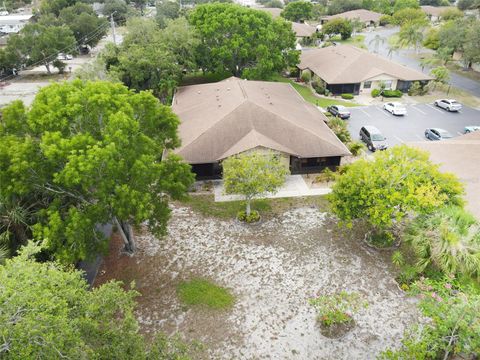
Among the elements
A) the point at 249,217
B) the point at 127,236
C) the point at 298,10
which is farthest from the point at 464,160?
the point at 298,10

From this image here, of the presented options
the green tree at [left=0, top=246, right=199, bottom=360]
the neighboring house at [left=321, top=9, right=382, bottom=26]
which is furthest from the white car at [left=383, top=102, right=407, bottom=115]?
the neighboring house at [left=321, top=9, right=382, bottom=26]

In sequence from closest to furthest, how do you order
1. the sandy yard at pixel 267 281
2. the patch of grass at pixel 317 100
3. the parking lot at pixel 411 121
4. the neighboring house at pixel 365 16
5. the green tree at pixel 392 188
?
the sandy yard at pixel 267 281, the green tree at pixel 392 188, the parking lot at pixel 411 121, the patch of grass at pixel 317 100, the neighboring house at pixel 365 16

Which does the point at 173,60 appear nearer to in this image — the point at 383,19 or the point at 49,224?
the point at 49,224

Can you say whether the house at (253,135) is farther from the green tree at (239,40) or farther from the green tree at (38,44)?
the green tree at (38,44)

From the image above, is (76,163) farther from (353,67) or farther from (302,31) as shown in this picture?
(302,31)

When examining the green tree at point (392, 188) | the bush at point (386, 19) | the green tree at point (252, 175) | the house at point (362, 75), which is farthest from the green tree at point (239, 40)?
the bush at point (386, 19)
